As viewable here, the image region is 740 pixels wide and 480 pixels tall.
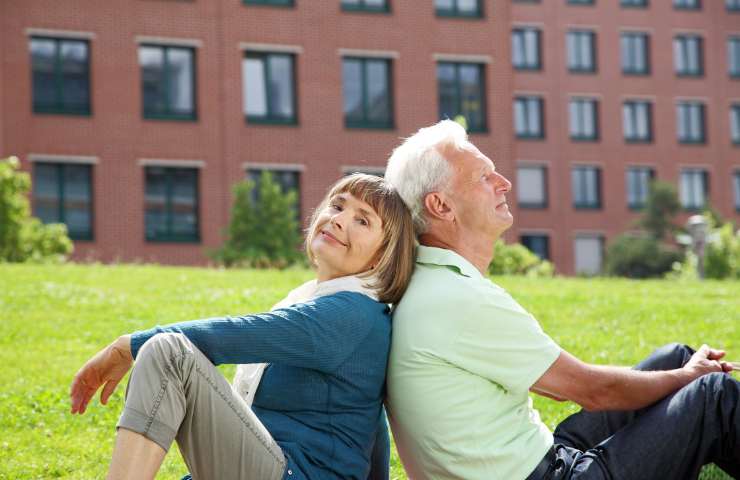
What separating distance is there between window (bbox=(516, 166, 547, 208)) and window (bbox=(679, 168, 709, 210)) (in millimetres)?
6811

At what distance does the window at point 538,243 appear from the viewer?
49219mm

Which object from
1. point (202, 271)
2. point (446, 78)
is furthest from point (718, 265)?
point (202, 271)

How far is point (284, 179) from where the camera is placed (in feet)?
104

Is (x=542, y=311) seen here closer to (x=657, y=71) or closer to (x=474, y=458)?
(x=474, y=458)

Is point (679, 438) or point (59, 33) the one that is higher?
point (59, 33)

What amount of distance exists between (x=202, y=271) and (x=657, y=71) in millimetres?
39515

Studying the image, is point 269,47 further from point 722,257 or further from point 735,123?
point 735,123

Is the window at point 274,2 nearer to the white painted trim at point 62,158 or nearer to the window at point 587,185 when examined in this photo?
the white painted trim at point 62,158

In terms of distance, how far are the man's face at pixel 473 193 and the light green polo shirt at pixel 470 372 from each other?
0.42m

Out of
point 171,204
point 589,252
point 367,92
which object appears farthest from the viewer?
point 589,252

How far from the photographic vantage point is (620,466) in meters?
4.02

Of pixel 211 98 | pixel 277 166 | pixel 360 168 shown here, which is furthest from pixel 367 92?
pixel 211 98

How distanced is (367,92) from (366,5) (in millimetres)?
2615

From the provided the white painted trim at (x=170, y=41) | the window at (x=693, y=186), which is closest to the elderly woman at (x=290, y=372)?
the white painted trim at (x=170, y=41)
